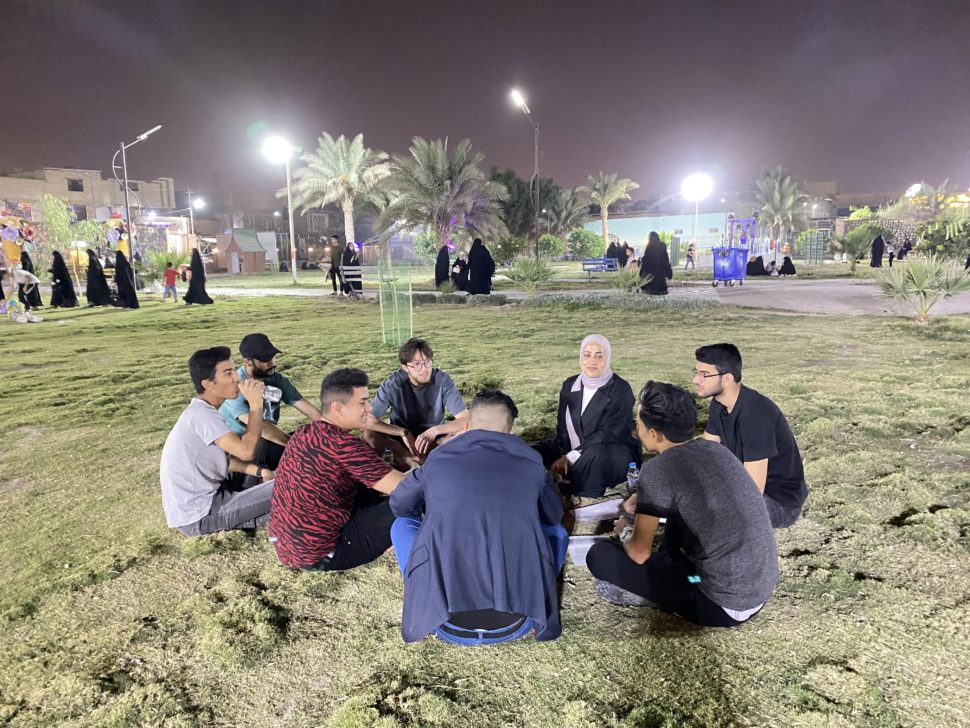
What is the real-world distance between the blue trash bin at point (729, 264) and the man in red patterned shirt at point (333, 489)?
20460mm

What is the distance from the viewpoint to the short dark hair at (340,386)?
3045mm

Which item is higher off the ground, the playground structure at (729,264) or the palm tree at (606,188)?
the palm tree at (606,188)

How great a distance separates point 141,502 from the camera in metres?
4.52

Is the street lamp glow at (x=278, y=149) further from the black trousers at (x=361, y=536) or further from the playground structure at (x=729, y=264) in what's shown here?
the black trousers at (x=361, y=536)

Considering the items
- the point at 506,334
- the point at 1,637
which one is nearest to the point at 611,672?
the point at 1,637

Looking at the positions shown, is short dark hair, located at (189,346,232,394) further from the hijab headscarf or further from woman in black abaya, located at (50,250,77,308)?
woman in black abaya, located at (50,250,77,308)

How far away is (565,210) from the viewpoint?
52.4 meters

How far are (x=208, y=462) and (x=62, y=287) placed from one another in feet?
57.3

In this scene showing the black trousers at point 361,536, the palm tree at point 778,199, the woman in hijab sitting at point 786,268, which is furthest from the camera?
the palm tree at point 778,199

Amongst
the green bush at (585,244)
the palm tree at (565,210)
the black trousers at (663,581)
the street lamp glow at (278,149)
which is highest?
the street lamp glow at (278,149)

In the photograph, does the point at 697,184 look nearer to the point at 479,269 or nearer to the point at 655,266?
the point at 655,266

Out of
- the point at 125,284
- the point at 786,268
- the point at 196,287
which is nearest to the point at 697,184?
the point at 786,268

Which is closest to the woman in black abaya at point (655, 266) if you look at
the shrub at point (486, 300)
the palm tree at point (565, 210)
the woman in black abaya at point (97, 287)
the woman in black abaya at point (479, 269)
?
the shrub at point (486, 300)

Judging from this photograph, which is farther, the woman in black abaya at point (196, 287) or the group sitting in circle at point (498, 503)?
the woman in black abaya at point (196, 287)
